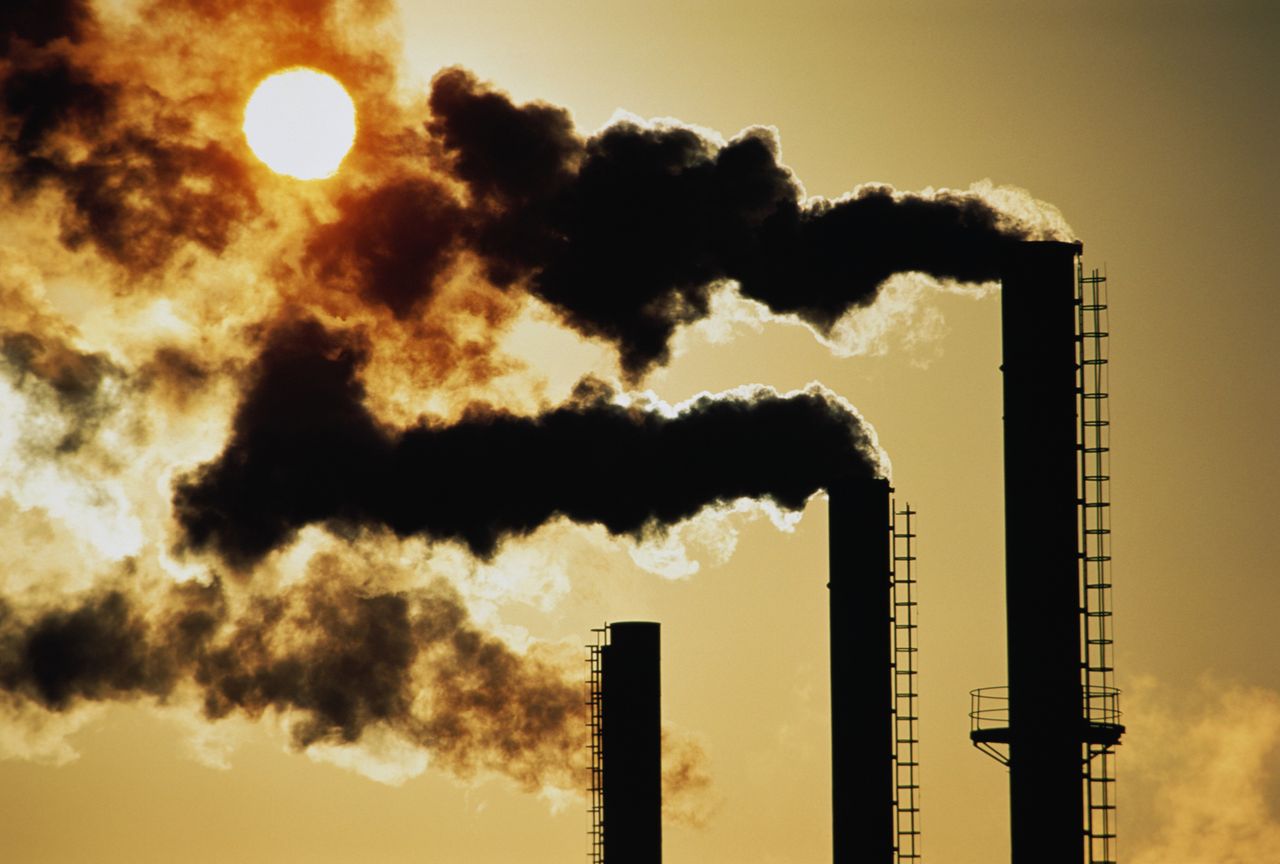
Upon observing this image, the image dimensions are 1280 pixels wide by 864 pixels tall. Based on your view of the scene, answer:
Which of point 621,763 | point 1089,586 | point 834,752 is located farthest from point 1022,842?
point 621,763

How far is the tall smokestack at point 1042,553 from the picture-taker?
2778cm

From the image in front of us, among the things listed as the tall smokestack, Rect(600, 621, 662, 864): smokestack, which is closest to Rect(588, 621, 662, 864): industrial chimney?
Rect(600, 621, 662, 864): smokestack

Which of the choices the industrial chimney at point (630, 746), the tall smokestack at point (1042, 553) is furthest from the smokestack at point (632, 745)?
the tall smokestack at point (1042, 553)

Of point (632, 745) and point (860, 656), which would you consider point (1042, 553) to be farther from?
point (632, 745)

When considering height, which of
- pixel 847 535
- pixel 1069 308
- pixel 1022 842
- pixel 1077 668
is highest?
pixel 1069 308

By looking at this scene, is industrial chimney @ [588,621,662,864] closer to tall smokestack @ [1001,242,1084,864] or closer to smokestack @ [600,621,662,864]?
smokestack @ [600,621,662,864]

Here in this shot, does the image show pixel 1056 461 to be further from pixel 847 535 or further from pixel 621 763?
pixel 621 763

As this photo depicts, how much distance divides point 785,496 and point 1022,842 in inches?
323

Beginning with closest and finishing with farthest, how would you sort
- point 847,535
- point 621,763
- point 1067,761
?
1. point 1067,761
2. point 847,535
3. point 621,763

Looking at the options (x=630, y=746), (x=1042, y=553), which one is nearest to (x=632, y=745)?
(x=630, y=746)

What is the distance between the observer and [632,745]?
38000mm

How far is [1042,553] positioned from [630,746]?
11954 mm

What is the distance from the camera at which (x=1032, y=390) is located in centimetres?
2867

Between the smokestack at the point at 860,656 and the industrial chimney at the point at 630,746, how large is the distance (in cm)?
522
